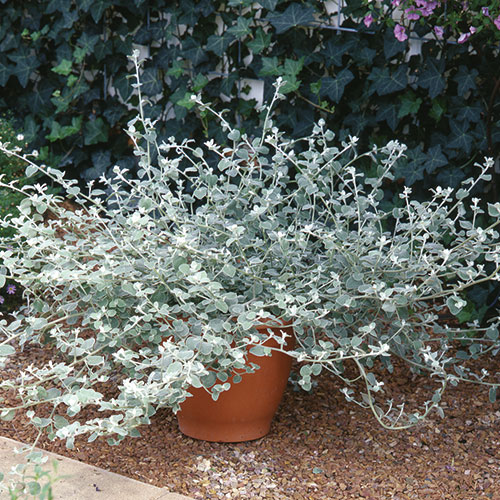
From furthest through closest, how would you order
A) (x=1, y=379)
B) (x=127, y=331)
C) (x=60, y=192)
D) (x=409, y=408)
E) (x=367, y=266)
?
(x=60, y=192) → (x=1, y=379) → (x=409, y=408) → (x=367, y=266) → (x=127, y=331)

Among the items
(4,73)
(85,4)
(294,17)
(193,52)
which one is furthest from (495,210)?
(4,73)

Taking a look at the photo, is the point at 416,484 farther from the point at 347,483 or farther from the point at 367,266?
the point at 367,266

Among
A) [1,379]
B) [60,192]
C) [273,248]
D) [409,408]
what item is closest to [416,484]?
[409,408]

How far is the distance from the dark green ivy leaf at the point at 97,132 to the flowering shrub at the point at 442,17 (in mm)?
1558

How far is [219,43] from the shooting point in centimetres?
350

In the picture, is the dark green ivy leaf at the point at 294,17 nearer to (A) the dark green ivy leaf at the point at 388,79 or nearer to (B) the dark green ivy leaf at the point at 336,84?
(B) the dark green ivy leaf at the point at 336,84

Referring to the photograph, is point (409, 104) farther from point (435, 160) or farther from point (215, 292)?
point (215, 292)

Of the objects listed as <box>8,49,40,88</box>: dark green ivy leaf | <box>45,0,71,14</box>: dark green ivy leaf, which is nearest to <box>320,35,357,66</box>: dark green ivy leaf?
<box>45,0,71,14</box>: dark green ivy leaf

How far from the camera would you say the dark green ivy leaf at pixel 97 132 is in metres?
3.97

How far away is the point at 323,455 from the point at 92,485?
2.21 feet

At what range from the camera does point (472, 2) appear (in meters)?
2.62

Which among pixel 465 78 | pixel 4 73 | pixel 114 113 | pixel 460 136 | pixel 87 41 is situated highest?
pixel 465 78

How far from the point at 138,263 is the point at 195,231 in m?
0.21

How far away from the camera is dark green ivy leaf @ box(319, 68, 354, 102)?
3168 millimetres
